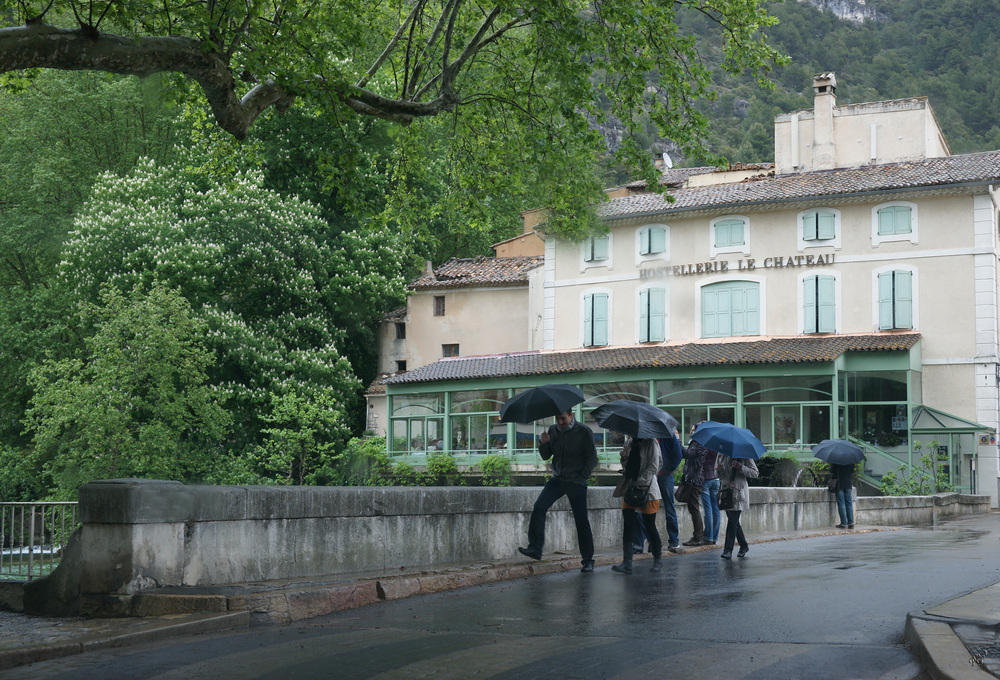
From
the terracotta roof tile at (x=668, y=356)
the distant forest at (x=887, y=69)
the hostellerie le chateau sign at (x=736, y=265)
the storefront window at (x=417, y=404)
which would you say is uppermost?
the distant forest at (x=887, y=69)

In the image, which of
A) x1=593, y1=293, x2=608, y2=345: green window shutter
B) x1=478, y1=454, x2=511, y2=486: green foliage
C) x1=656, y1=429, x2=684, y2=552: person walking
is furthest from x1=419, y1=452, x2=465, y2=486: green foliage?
x1=656, y1=429, x2=684, y2=552: person walking

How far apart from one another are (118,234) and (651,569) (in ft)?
99.5

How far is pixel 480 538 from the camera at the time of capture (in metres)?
13.0

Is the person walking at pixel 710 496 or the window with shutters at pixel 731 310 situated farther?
the window with shutters at pixel 731 310

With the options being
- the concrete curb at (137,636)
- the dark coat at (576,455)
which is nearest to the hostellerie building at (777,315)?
the dark coat at (576,455)

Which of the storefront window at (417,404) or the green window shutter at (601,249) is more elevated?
the green window shutter at (601,249)

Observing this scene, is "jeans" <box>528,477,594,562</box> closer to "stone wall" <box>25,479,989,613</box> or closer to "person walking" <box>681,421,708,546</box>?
"stone wall" <box>25,479,989,613</box>

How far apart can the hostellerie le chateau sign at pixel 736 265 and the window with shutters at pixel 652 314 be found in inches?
27.0

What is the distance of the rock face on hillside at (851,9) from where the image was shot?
455 ft

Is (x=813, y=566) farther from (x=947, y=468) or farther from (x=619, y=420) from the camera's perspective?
(x=947, y=468)

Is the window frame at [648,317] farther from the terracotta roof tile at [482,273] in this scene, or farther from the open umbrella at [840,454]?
the open umbrella at [840,454]

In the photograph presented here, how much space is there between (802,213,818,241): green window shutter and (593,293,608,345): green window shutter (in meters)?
8.25

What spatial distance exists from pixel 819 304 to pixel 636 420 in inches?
1206

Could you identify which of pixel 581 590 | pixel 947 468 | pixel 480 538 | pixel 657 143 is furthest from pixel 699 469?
pixel 657 143
